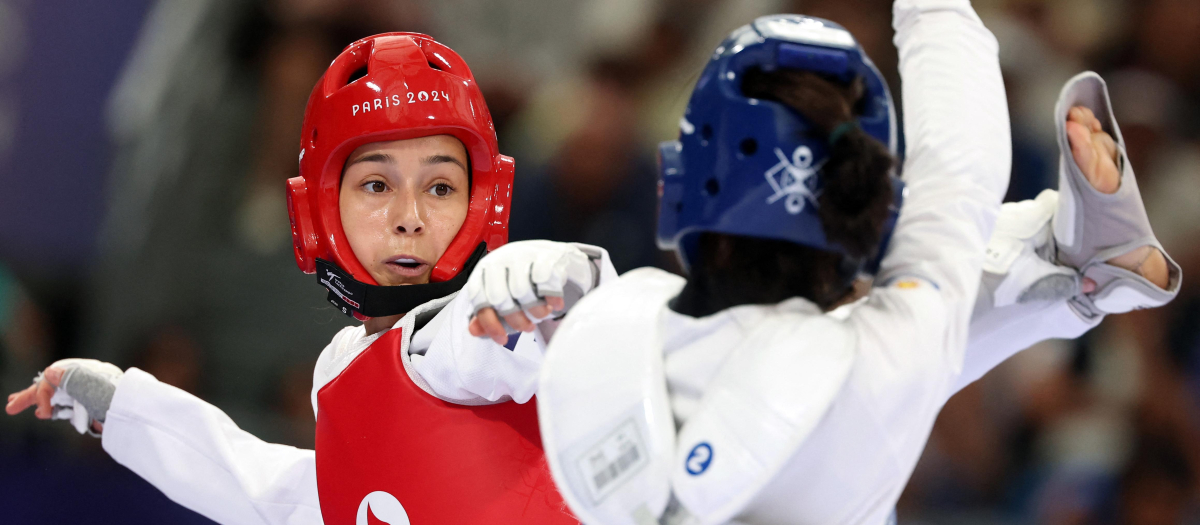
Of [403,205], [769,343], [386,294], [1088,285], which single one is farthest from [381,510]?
[1088,285]

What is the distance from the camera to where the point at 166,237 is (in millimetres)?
3777

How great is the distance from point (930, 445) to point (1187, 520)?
3.32 feet

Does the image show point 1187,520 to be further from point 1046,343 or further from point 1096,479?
point 1046,343

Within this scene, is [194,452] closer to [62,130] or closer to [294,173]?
[294,173]

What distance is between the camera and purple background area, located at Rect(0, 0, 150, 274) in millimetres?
3602

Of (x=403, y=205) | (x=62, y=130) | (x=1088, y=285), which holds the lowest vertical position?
(x=1088, y=285)

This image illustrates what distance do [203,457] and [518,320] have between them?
1.53 meters

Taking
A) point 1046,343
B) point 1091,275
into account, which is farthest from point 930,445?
point 1091,275

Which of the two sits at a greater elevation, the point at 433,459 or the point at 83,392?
the point at 433,459

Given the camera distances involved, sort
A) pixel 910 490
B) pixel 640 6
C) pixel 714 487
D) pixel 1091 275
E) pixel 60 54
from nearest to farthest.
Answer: pixel 714 487
pixel 1091 275
pixel 910 490
pixel 60 54
pixel 640 6

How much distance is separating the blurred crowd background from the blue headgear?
2292 mm

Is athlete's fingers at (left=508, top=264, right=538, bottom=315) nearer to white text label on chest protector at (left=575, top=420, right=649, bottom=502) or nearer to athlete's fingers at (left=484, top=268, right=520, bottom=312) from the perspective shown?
athlete's fingers at (left=484, top=268, right=520, bottom=312)

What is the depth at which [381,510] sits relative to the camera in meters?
1.95

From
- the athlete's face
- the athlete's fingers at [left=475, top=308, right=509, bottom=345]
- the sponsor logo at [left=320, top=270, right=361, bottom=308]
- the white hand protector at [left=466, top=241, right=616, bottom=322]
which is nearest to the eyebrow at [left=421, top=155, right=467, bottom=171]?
the athlete's face
